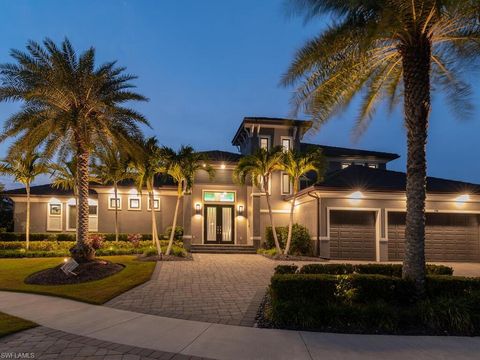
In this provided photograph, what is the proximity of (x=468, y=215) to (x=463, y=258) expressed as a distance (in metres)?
2.26

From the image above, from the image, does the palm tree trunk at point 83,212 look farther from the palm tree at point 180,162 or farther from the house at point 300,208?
the house at point 300,208

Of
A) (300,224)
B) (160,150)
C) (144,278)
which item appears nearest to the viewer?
(144,278)

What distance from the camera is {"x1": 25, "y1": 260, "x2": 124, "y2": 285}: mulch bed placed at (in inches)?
432

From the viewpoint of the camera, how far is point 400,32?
26.8 ft

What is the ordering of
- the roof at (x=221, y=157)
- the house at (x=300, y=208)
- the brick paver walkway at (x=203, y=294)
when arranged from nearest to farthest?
the brick paver walkway at (x=203, y=294) → the house at (x=300, y=208) → the roof at (x=221, y=157)

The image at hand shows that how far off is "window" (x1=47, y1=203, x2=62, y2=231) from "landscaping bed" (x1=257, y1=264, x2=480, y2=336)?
20.8 metres

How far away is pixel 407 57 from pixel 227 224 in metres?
15.7

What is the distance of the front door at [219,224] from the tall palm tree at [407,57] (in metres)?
12.6

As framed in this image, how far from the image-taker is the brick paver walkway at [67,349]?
5.14 meters

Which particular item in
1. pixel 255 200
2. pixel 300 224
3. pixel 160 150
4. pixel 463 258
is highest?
pixel 160 150

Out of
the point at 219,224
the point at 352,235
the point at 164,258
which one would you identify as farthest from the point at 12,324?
the point at 219,224

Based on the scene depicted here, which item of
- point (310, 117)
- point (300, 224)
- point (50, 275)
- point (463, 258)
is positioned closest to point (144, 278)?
point (50, 275)

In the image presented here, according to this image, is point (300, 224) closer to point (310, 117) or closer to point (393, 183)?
point (393, 183)

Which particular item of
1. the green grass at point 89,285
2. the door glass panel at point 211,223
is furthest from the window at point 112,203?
the green grass at point 89,285
